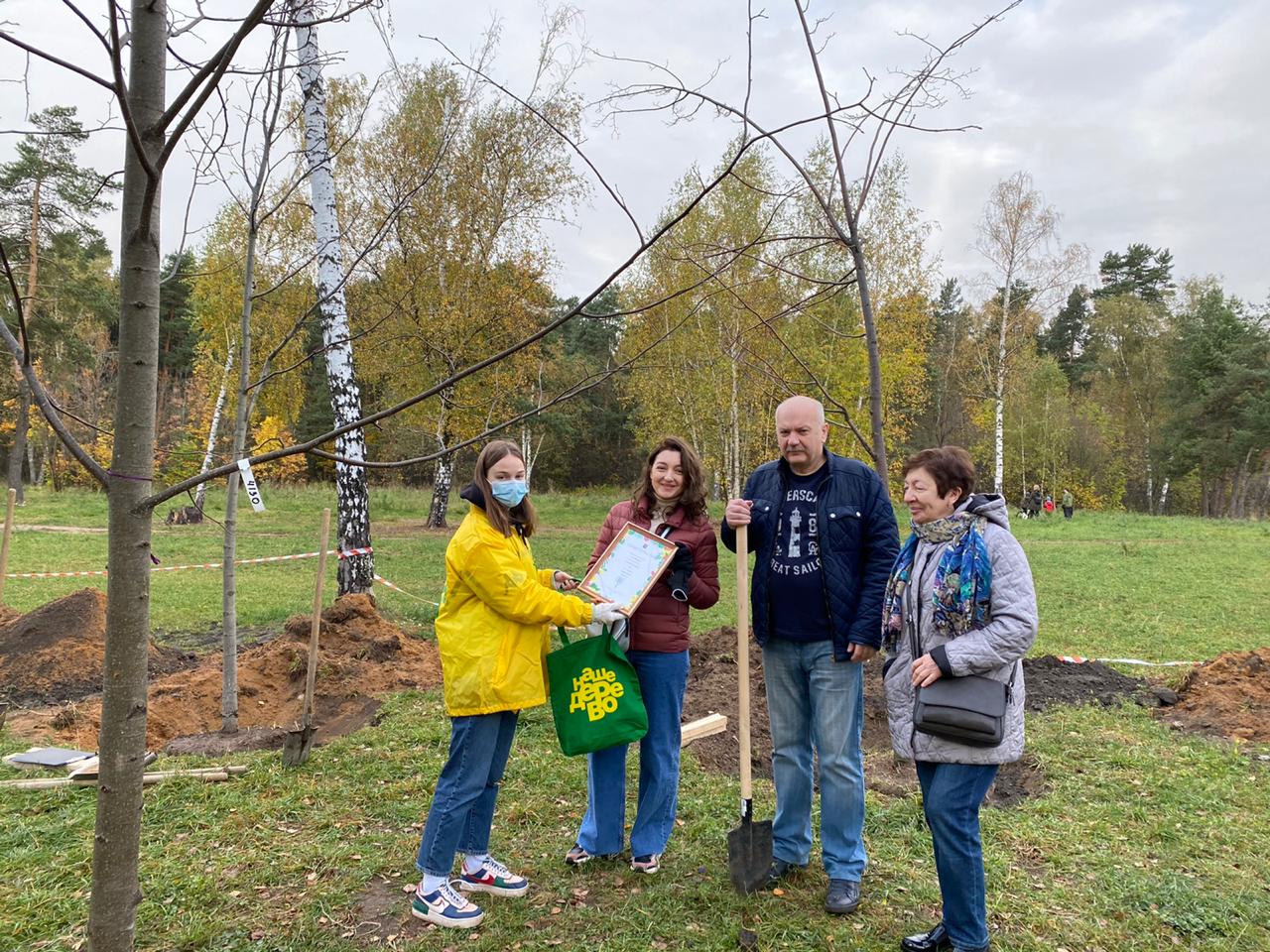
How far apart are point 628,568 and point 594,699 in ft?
1.82

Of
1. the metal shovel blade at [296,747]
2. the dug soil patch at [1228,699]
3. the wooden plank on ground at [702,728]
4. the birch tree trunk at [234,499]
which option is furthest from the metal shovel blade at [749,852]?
the dug soil patch at [1228,699]

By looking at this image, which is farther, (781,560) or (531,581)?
(781,560)

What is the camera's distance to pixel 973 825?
256 centimetres

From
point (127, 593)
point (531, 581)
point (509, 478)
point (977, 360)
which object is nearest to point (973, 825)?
point (531, 581)

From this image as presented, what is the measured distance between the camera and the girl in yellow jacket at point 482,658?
2889mm

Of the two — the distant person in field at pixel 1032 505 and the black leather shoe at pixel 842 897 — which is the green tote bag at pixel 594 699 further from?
the distant person in field at pixel 1032 505

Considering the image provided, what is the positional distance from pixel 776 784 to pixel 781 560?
0.99m

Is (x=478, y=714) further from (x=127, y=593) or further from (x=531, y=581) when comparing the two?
(x=127, y=593)

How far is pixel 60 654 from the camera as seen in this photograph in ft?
20.5

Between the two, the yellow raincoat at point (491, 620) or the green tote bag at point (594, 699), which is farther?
the green tote bag at point (594, 699)

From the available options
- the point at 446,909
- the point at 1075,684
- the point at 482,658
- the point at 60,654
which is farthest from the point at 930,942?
the point at 60,654

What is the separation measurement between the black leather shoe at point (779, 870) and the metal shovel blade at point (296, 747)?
8.89ft

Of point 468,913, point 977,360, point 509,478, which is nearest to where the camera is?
point 468,913

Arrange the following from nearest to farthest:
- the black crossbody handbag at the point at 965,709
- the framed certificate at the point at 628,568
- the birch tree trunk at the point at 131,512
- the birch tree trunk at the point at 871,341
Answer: the birch tree trunk at the point at 131,512
the black crossbody handbag at the point at 965,709
the framed certificate at the point at 628,568
the birch tree trunk at the point at 871,341
